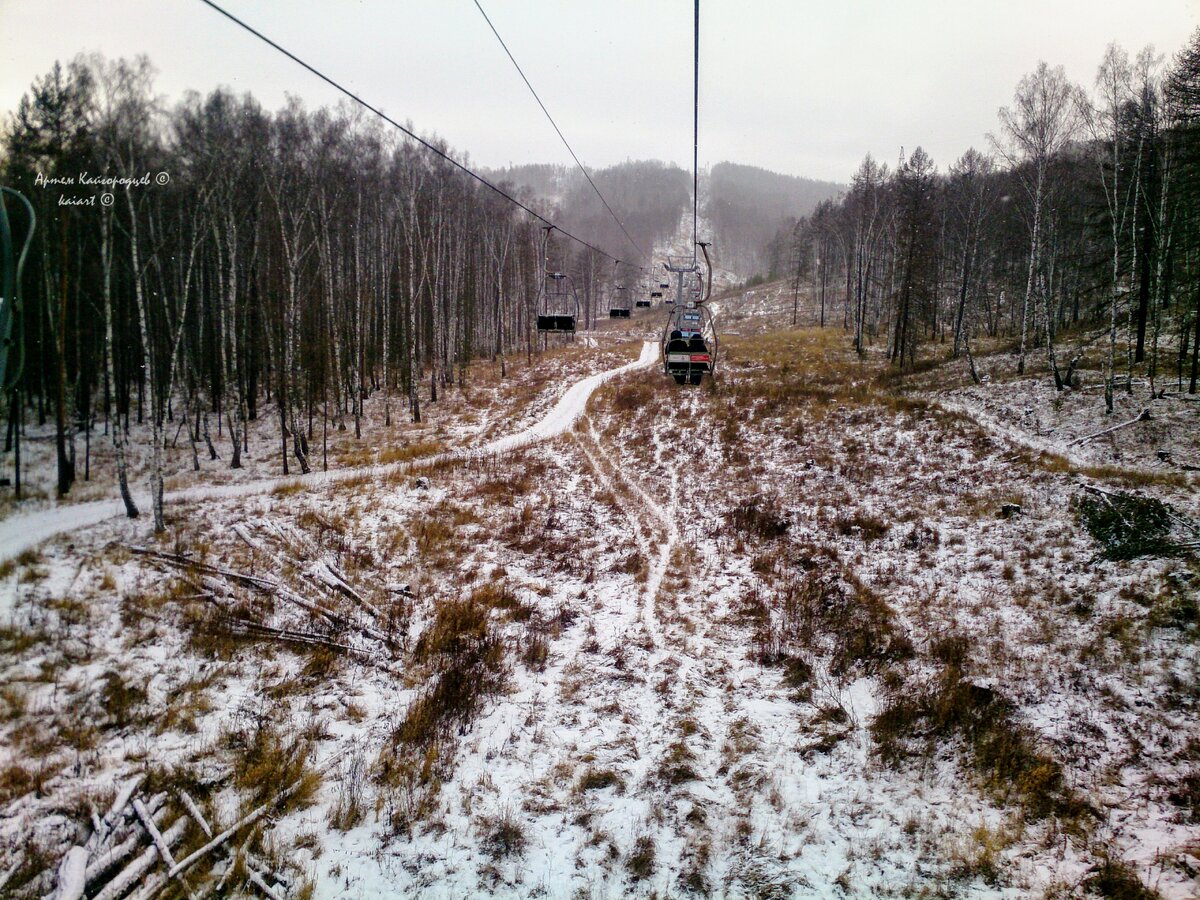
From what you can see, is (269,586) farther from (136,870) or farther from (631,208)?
(631,208)

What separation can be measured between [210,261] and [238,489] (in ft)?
40.5

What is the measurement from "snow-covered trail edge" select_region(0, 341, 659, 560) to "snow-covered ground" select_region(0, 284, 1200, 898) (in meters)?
0.39

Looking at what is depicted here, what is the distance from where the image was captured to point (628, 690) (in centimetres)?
960

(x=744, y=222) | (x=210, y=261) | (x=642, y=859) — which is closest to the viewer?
(x=642, y=859)

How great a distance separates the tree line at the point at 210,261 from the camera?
14695 millimetres

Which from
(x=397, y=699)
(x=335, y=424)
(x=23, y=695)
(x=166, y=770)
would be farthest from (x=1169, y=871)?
(x=335, y=424)

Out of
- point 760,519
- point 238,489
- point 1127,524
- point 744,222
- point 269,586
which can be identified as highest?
point 744,222

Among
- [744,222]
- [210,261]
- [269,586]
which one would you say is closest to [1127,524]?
[269,586]

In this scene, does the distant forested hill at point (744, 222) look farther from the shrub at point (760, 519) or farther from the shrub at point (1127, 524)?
the shrub at point (1127, 524)

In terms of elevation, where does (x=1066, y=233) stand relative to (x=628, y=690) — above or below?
above

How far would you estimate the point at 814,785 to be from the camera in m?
7.46

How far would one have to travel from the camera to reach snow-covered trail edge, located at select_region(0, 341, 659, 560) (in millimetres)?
13337

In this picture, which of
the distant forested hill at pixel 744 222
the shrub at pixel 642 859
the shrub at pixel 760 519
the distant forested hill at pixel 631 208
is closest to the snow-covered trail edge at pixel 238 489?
the shrub at pixel 760 519

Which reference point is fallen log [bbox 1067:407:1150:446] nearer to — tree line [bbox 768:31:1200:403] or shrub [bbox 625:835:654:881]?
tree line [bbox 768:31:1200:403]
